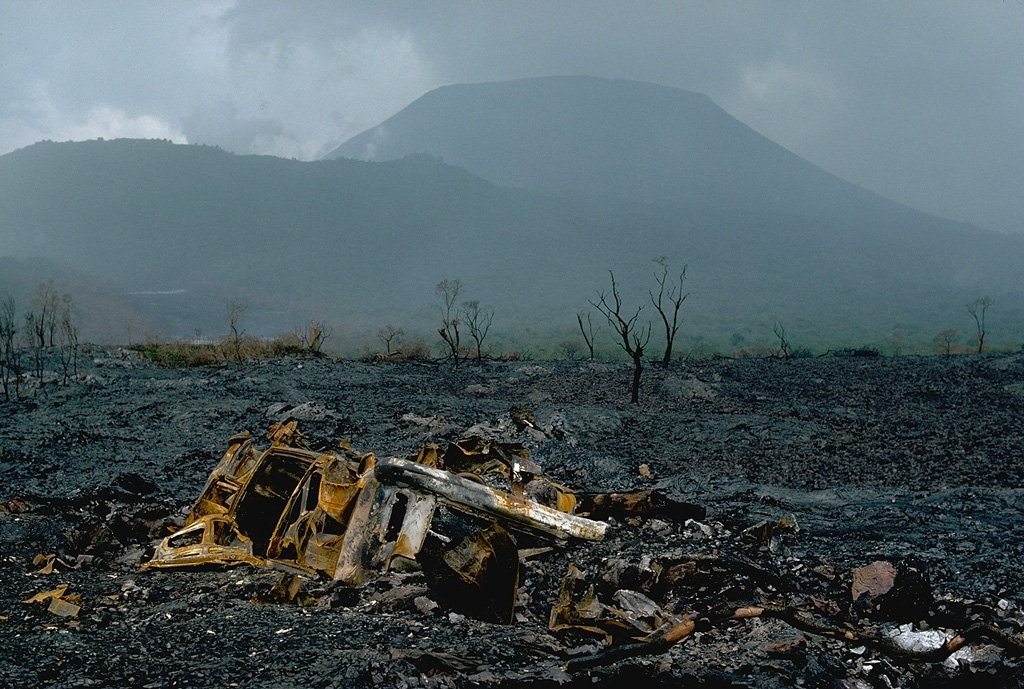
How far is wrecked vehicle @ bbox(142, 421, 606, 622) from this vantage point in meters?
5.07

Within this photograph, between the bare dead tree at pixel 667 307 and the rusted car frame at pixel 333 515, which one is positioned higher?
the bare dead tree at pixel 667 307

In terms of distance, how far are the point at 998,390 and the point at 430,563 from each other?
21671mm

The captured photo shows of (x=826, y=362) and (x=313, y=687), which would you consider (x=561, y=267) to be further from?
(x=313, y=687)

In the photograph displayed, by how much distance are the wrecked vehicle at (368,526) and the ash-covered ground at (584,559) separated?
181 millimetres

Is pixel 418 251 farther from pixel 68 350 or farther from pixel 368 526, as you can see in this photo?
A: pixel 368 526

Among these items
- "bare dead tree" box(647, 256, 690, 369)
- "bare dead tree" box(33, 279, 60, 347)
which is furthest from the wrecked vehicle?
"bare dead tree" box(33, 279, 60, 347)

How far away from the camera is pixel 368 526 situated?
5.41 metres

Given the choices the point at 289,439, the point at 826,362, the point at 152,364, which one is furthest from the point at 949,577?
the point at 152,364

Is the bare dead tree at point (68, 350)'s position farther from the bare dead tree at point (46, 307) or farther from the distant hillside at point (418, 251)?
the distant hillside at point (418, 251)

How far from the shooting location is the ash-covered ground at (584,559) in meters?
4.09

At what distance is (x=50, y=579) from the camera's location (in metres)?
5.91

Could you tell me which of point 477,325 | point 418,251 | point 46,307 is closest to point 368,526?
point 46,307

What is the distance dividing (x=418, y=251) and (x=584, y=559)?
125 metres

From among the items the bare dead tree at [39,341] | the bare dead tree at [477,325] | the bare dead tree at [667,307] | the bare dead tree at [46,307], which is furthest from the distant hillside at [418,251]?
the bare dead tree at [39,341]
